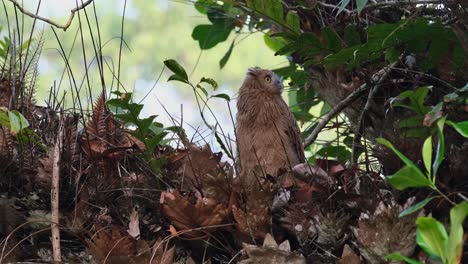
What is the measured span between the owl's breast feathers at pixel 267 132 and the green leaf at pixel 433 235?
1.40 m

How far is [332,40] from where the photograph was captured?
8.00ft

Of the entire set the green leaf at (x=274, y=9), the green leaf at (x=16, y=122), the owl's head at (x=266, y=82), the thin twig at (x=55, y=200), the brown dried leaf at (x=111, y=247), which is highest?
the green leaf at (x=274, y=9)

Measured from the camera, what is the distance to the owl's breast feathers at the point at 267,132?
2.84m

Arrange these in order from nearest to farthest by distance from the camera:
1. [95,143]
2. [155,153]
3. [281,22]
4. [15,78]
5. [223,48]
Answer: [95,143] < [155,153] < [15,78] < [281,22] < [223,48]

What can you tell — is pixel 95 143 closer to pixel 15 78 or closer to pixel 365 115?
pixel 15 78

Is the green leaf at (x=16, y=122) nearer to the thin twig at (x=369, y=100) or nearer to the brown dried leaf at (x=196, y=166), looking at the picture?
the brown dried leaf at (x=196, y=166)

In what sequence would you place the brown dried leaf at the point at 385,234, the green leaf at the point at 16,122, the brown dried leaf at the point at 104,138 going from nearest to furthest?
the brown dried leaf at the point at 385,234, the green leaf at the point at 16,122, the brown dried leaf at the point at 104,138

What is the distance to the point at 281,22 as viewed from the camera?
2602mm

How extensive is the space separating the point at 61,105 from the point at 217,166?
0.67m

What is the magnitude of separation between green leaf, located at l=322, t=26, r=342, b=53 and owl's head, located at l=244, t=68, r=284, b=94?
73 centimetres

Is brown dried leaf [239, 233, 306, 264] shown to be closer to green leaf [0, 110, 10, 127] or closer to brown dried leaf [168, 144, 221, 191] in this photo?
brown dried leaf [168, 144, 221, 191]

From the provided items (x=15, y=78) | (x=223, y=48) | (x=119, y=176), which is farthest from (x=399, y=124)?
(x=223, y=48)

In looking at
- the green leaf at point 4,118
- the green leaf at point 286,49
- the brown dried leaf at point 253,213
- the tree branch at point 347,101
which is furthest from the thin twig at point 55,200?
the tree branch at point 347,101

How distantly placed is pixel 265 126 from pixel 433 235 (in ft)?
5.34
